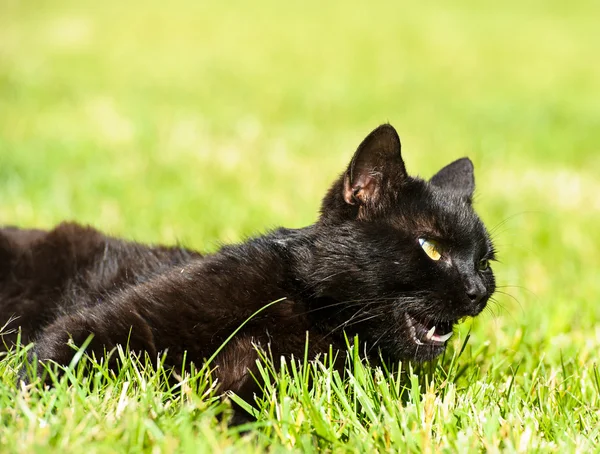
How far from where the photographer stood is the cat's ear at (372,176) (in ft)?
8.40

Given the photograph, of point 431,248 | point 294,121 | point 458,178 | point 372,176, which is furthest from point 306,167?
point 431,248

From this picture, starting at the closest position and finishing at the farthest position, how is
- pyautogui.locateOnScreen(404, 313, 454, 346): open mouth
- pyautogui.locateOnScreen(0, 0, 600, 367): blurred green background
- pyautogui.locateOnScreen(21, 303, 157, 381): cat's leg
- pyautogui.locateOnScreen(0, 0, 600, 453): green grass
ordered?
1. pyautogui.locateOnScreen(0, 0, 600, 453): green grass
2. pyautogui.locateOnScreen(21, 303, 157, 381): cat's leg
3. pyautogui.locateOnScreen(404, 313, 454, 346): open mouth
4. pyautogui.locateOnScreen(0, 0, 600, 367): blurred green background

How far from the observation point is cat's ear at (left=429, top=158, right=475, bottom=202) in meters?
3.04

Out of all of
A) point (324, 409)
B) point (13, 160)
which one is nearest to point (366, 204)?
point (324, 409)

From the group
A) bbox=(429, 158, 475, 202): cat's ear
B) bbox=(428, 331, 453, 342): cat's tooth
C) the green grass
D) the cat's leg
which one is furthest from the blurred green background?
the cat's leg

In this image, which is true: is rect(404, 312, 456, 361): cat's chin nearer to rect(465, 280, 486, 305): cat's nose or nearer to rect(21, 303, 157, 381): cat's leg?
rect(465, 280, 486, 305): cat's nose

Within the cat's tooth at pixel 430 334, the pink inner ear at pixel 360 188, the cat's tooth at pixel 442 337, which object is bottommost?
the cat's tooth at pixel 442 337

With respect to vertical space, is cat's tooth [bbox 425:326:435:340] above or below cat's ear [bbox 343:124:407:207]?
below

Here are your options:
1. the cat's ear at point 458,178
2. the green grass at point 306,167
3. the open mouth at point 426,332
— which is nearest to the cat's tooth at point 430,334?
the open mouth at point 426,332

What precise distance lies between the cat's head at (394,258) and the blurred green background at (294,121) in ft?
2.04

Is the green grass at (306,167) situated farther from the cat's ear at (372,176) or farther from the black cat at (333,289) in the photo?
the cat's ear at (372,176)

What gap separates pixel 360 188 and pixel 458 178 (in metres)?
0.72

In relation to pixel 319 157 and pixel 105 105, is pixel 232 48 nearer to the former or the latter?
pixel 105 105

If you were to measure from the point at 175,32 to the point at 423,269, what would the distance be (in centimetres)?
1734
